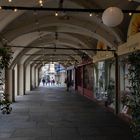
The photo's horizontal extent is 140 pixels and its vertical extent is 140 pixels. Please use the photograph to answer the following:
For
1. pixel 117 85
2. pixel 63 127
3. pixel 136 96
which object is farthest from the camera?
pixel 117 85

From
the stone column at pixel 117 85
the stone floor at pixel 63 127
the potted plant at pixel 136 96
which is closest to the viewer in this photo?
the potted plant at pixel 136 96

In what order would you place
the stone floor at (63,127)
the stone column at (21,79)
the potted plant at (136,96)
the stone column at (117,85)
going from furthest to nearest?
the stone column at (21,79) < the stone column at (117,85) < the stone floor at (63,127) < the potted plant at (136,96)

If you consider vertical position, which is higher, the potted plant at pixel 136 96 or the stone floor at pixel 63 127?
the potted plant at pixel 136 96

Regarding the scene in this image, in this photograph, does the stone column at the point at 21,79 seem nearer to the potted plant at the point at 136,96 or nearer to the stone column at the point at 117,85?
the stone column at the point at 117,85

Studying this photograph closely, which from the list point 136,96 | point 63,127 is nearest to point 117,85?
point 63,127

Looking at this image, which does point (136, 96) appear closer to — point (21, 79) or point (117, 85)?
point (117, 85)

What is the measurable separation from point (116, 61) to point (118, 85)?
123 centimetres

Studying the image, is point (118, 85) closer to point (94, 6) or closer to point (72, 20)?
point (72, 20)

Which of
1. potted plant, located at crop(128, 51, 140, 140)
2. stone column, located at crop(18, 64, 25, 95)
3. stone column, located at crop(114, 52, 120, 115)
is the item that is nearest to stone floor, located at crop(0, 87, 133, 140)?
stone column, located at crop(114, 52, 120, 115)

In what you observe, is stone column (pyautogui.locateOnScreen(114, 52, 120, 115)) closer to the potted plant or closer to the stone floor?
the stone floor

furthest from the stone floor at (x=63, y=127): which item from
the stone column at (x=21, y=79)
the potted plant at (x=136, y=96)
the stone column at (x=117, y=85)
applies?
the stone column at (x=21, y=79)

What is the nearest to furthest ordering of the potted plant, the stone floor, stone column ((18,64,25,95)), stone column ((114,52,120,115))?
1. the potted plant
2. the stone floor
3. stone column ((114,52,120,115))
4. stone column ((18,64,25,95))

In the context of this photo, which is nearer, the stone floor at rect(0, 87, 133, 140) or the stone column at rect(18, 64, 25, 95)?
the stone floor at rect(0, 87, 133, 140)

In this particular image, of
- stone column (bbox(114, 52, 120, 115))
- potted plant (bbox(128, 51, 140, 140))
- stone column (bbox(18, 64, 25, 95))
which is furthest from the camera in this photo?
stone column (bbox(18, 64, 25, 95))
